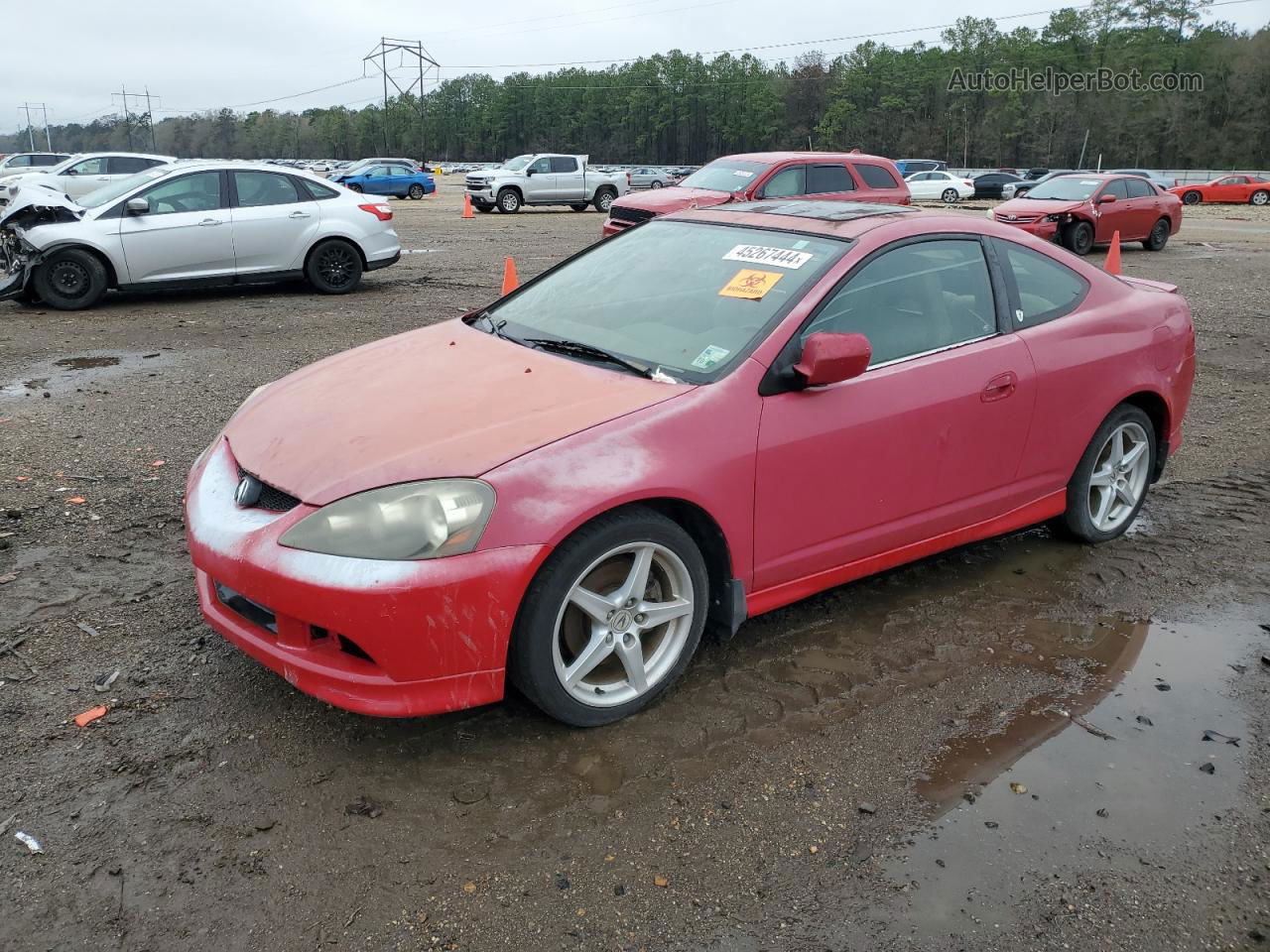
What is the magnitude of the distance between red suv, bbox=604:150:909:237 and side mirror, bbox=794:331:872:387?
11262 mm

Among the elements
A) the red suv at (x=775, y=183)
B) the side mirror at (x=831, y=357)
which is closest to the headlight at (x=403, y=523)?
the side mirror at (x=831, y=357)

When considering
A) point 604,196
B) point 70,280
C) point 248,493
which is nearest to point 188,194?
point 70,280

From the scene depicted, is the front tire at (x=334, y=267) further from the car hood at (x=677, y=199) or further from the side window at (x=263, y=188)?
the car hood at (x=677, y=199)

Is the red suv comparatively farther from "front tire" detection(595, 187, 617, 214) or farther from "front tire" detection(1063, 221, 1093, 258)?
"front tire" detection(595, 187, 617, 214)

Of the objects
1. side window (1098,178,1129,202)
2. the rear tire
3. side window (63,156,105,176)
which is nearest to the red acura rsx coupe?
side window (1098,178,1129,202)

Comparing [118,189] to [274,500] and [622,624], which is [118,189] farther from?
[622,624]

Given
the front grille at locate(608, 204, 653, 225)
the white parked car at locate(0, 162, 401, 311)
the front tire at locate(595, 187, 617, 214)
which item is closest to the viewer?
the white parked car at locate(0, 162, 401, 311)

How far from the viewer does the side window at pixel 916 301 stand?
359 cm

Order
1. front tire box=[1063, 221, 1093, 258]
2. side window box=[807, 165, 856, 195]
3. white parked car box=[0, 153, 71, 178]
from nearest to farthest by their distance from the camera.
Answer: side window box=[807, 165, 856, 195]
front tire box=[1063, 221, 1093, 258]
white parked car box=[0, 153, 71, 178]

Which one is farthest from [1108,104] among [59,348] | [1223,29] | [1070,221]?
[59,348]

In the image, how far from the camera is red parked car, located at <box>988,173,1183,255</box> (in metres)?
17.6

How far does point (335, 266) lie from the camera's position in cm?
1180

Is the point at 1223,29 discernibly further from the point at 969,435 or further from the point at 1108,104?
the point at 969,435

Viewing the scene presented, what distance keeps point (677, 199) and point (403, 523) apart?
41.2 ft
